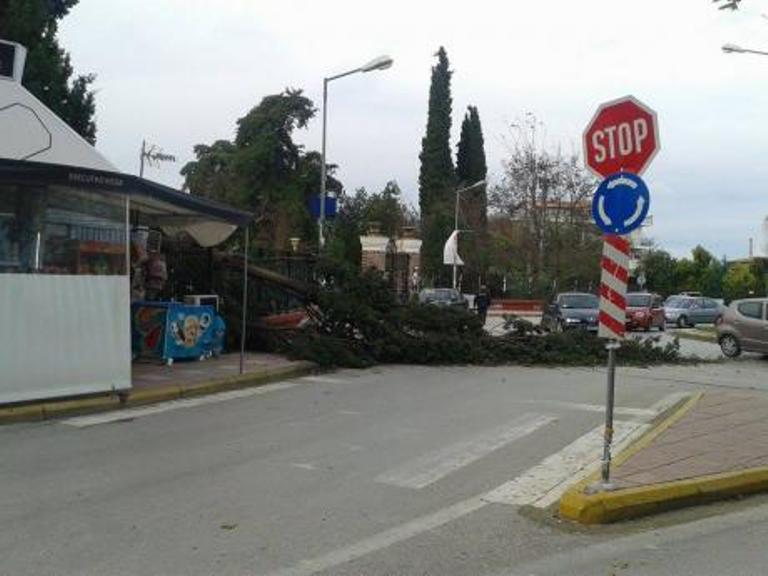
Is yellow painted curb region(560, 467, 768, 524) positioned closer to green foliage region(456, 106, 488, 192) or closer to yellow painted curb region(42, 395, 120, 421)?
yellow painted curb region(42, 395, 120, 421)

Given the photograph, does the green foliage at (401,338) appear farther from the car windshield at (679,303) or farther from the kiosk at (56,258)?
the car windshield at (679,303)

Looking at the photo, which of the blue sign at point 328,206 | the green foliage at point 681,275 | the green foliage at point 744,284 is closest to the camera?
the blue sign at point 328,206

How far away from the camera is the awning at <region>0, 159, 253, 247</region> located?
436 inches

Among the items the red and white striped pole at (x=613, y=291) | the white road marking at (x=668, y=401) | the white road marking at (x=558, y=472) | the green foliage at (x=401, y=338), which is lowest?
the white road marking at (x=558, y=472)

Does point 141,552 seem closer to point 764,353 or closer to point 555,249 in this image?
point 764,353

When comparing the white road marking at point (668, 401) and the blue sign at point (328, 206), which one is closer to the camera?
the white road marking at point (668, 401)

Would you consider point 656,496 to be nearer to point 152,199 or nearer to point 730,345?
point 152,199

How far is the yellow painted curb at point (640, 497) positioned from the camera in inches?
281

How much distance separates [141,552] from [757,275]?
88941 millimetres

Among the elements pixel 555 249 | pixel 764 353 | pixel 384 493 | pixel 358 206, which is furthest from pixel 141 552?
pixel 358 206

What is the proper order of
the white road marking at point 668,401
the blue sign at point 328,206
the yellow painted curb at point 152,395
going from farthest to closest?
the blue sign at point 328,206 < the white road marking at point 668,401 < the yellow painted curb at point 152,395

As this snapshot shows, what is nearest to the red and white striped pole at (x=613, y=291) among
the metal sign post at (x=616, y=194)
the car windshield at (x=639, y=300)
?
the metal sign post at (x=616, y=194)

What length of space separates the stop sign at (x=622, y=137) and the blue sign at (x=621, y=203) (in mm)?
108

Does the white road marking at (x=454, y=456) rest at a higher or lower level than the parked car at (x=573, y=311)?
lower
